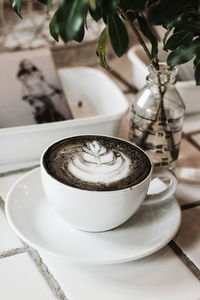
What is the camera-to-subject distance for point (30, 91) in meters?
0.78

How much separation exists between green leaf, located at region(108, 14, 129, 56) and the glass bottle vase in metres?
0.16

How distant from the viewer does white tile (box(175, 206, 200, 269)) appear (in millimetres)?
593

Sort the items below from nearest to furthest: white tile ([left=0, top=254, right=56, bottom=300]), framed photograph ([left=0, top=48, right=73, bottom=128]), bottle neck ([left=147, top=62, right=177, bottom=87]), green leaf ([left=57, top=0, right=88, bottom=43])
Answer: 1. green leaf ([left=57, top=0, right=88, bottom=43])
2. white tile ([left=0, top=254, right=56, bottom=300])
3. bottle neck ([left=147, top=62, right=177, bottom=87])
4. framed photograph ([left=0, top=48, right=73, bottom=128])

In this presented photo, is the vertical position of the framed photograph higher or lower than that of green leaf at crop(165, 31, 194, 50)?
lower

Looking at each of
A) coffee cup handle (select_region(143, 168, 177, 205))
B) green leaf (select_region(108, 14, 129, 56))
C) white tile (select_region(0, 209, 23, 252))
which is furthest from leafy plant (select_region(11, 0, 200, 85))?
white tile (select_region(0, 209, 23, 252))

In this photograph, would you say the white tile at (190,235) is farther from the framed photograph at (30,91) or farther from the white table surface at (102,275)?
the framed photograph at (30,91)

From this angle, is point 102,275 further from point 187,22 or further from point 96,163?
point 187,22

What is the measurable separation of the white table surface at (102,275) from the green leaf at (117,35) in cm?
22

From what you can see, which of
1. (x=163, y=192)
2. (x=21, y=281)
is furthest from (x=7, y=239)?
(x=163, y=192)

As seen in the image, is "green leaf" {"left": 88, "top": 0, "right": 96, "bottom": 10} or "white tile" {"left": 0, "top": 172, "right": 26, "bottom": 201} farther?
"white tile" {"left": 0, "top": 172, "right": 26, "bottom": 201}

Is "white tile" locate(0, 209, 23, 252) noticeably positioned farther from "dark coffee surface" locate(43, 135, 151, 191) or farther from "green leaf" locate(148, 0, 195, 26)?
"green leaf" locate(148, 0, 195, 26)

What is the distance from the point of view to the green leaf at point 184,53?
1.82 feet

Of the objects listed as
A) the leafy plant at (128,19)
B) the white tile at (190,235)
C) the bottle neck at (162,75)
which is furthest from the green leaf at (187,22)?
the white tile at (190,235)

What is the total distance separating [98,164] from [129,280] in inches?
4.8
